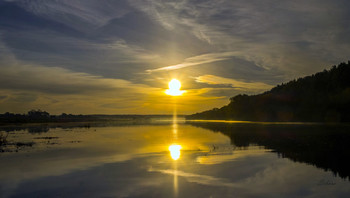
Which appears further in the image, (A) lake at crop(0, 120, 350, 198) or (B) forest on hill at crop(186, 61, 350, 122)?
(B) forest on hill at crop(186, 61, 350, 122)

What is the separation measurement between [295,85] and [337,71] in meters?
30.0

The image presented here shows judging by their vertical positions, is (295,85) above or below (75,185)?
above

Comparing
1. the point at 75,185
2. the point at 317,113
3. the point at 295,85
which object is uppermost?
the point at 295,85

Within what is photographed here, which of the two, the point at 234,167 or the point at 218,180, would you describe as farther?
the point at 234,167

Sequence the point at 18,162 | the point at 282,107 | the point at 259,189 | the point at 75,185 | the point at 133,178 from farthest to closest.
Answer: the point at 282,107 → the point at 18,162 → the point at 133,178 → the point at 75,185 → the point at 259,189

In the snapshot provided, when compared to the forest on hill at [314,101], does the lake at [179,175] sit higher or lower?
lower

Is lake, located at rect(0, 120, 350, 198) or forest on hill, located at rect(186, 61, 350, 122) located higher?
forest on hill, located at rect(186, 61, 350, 122)

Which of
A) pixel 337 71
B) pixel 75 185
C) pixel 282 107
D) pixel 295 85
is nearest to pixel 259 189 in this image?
pixel 75 185

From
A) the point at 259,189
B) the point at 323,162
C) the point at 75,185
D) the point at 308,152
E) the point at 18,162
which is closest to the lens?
the point at 259,189

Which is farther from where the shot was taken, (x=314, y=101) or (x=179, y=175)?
(x=314, y=101)

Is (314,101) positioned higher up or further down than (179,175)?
higher up

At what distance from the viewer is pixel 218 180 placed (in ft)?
59.2

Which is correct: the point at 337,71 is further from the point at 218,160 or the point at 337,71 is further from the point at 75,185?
the point at 75,185

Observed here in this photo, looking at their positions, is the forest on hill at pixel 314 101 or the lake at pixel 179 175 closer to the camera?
the lake at pixel 179 175
